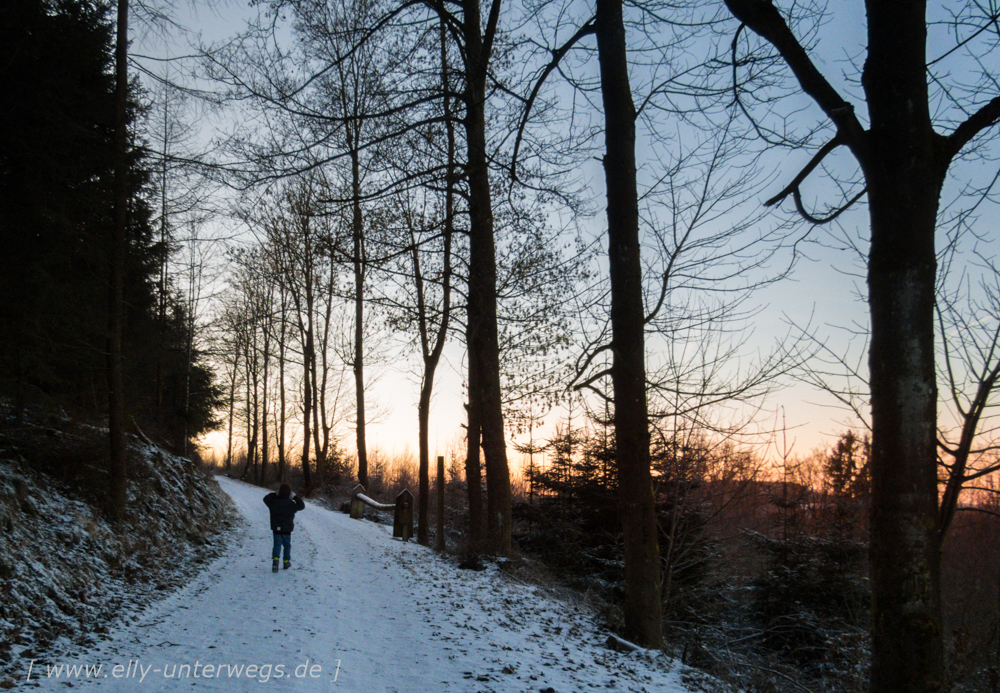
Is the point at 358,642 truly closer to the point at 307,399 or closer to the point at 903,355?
the point at 903,355

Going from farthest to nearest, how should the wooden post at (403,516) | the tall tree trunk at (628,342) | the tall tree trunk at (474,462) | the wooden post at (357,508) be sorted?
the wooden post at (357,508)
the wooden post at (403,516)
the tall tree trunk at (474,462)
the tall tree trunk at (628,342)

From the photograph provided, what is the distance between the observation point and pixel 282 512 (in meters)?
9.94

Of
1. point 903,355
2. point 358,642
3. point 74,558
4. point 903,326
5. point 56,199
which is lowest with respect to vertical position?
point 358,642

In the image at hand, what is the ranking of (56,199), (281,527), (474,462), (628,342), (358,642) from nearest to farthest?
(358,642) < (628,342) < (56,199) < (281,527) < (474,462)

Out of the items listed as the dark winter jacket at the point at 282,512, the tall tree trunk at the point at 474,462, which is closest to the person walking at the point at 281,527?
the dark winter jacket at the point at 282,512

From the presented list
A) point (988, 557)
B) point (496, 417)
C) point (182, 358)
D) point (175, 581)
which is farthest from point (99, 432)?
point (988, 557)

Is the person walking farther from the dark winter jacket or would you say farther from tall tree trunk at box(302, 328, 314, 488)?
tall tree trunk at box(302, 328, 314, 488)

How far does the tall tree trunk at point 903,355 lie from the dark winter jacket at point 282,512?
889 centimetres

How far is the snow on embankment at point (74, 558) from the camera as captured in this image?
5.39m

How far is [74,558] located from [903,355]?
9100mm

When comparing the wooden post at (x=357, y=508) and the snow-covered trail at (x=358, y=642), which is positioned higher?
the snow-covered trail at (x=358, y=642)

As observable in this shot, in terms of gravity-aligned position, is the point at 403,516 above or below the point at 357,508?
above

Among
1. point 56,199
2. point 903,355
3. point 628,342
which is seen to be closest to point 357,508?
point 56,199

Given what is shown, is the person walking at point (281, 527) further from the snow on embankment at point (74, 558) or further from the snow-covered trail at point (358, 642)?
the snow on embankment at point (74, 558)
